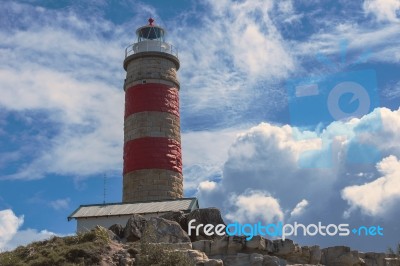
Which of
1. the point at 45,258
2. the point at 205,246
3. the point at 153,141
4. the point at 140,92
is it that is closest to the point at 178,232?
the point at 205,246

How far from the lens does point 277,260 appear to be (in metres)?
26.2

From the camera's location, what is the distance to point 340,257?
28484mm

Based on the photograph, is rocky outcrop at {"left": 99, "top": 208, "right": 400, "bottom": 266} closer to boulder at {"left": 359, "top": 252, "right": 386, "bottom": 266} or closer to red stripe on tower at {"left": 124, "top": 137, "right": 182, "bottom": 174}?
boulder at {"left": 359, "top": 252, "right": 386, "bottom": 266}

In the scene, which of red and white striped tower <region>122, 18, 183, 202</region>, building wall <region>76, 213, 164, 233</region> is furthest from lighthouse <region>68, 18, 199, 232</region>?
building wall <region>76, 213, 164, 233</region>

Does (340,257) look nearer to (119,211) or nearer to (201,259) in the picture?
(201,259)

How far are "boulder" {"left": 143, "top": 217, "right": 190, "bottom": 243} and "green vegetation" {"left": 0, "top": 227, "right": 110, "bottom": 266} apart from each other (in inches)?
96.9

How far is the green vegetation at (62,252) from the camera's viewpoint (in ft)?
77.7

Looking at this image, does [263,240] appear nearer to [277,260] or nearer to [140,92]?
[277,260]

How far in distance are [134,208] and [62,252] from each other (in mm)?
13620

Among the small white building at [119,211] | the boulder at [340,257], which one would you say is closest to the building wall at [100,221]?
the small white building at [119,211]

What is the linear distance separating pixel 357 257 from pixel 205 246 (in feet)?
24.4

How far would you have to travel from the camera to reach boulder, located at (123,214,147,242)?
27656mm

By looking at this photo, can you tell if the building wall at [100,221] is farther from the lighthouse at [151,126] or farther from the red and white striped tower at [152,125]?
the red and white striped tower at [152,125]

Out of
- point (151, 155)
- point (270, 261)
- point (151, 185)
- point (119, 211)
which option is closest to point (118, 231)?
point (270, 261)
